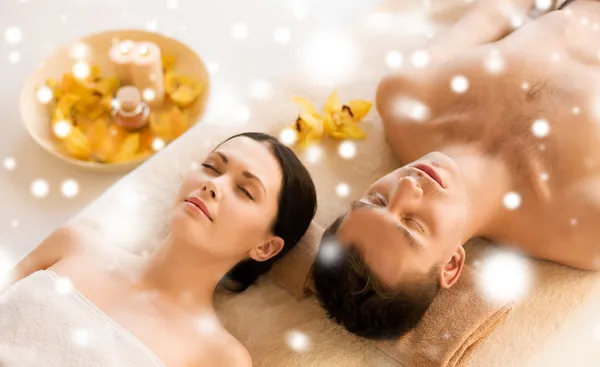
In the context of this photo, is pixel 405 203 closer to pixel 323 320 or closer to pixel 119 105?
pixel 323 320

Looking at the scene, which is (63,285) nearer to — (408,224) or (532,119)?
(408,224)

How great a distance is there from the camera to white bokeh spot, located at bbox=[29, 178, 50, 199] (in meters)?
1.90

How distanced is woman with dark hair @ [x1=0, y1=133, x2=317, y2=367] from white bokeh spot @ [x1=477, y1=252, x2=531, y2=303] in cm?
41

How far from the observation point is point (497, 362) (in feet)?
4.60

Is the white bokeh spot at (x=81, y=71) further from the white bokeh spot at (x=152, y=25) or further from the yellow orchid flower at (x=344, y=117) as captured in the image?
the yellow orchid flower at (x=344, y=117)

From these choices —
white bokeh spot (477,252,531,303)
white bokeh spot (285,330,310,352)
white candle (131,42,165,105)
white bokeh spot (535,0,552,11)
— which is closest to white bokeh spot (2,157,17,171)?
white candle (131,42,165,105)

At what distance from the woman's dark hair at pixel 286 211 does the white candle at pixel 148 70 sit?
56 centimetres

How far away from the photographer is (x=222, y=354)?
134 cm

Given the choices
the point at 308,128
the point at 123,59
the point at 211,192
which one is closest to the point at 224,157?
the point at 211,192

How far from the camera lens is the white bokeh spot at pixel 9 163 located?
1.95m

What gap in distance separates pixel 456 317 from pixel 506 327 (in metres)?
0.15

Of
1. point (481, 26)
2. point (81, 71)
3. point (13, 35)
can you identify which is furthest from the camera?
point (13, 35)

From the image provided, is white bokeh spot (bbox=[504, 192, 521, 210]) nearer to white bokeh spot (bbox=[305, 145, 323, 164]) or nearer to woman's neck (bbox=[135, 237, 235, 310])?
white bokeh spot (bbox=[305, 145, 323, 164])

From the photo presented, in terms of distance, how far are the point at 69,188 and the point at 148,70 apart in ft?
1.34
